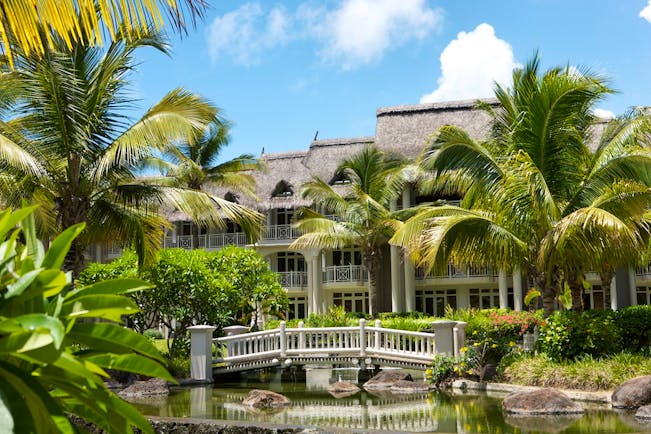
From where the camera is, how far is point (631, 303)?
101 feet

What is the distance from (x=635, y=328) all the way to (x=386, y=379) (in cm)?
526

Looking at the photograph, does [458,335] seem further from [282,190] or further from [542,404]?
[282,190]

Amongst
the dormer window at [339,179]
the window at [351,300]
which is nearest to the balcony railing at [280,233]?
the dormer window at [339,179]

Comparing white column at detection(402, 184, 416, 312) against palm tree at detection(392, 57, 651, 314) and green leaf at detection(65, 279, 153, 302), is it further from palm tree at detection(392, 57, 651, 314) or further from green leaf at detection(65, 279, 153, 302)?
green leaf at detection(65, 279, 153, 302)

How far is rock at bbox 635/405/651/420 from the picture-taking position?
11025mm

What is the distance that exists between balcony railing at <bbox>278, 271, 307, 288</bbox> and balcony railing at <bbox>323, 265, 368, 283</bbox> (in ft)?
4.60

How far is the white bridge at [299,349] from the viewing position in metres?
18.2

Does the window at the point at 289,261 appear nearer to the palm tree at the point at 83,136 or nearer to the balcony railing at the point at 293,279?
the balcony railing at the point at 293,279

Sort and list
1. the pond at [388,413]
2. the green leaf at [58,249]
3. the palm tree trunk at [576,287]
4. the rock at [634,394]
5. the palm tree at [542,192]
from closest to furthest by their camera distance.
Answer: the green leaf at [58,249] < the pond at [388,413] < the rock at [634,394] < the palm tree at [542,192] < the palm tree trunk at [576,287]

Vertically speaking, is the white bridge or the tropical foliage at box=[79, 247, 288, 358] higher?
the tropical foliage at box=[79, 247, 288, 358]

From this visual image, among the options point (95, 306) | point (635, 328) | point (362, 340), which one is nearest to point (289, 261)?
point (362, 340)

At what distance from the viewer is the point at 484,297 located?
36.3 m

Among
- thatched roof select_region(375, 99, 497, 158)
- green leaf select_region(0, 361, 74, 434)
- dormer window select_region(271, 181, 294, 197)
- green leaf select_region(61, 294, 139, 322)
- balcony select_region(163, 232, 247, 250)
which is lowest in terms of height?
green leaf select_region(0, 361, 74, 434)

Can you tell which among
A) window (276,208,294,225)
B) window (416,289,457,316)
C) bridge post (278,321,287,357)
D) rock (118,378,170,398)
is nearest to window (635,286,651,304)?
window (416,289,457,316)
